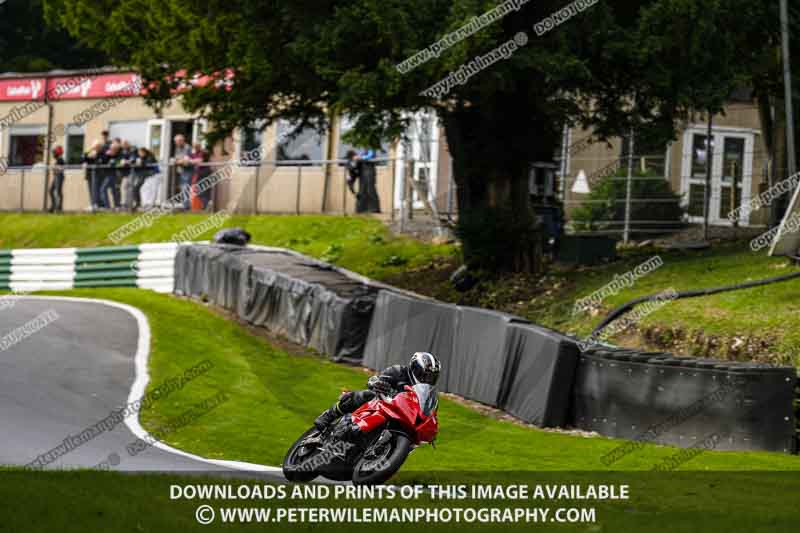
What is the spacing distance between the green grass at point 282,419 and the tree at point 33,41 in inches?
1593

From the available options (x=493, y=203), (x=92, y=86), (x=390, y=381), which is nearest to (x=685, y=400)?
(x=390, y=381)

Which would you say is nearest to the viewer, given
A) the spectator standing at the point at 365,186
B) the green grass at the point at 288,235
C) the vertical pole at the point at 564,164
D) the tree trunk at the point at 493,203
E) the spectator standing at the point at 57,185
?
the tree trunk at the point at 493,203

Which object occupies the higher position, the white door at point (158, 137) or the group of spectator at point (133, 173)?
the white door at point (158, 137)

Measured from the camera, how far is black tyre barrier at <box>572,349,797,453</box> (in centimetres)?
1431

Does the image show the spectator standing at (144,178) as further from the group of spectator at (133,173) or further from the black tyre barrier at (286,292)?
the black tyre barrier at (286,292)

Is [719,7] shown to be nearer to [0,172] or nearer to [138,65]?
[138,65]

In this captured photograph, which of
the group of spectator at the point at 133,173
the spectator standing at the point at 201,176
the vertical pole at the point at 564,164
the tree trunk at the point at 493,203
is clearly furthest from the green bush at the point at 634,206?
the spectator standing at the point at 201,176

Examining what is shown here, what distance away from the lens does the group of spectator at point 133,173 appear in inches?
1357

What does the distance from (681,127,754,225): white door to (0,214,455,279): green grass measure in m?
5.45

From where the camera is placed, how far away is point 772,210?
2397 centimetres

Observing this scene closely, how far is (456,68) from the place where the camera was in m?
20.8

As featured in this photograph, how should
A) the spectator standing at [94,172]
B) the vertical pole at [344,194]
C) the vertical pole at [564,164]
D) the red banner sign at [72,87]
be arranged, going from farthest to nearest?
1. the red banner sign at [72,87]
2. the spectator standing at [94,172]
3. the vertical pole at [344,194]
4. the vertical pole at [564,164]

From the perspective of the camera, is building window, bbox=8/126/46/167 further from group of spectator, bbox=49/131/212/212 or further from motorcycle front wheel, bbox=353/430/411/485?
motorcycle front wheel, bbox=353/430/411/485

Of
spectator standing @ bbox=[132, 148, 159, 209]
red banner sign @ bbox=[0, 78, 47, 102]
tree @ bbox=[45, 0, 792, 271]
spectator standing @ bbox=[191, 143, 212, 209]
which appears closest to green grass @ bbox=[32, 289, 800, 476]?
tree @ bbox=[45, 0, 792, 271]
